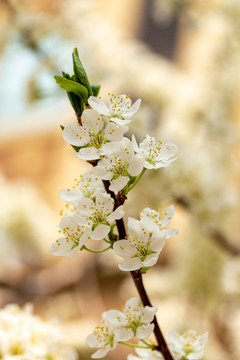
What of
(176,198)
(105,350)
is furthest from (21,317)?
(176,198)

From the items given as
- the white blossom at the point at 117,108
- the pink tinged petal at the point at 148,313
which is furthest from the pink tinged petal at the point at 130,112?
the pink tinged petal at the point at 148,313

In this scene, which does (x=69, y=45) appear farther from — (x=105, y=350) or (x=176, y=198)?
(x=105, y=350)

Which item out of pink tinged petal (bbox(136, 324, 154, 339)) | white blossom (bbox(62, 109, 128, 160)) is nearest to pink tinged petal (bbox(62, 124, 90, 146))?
white blossom (bbox(62, 109, 128, 160))

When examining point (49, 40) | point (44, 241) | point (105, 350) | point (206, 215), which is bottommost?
point (105, 350)

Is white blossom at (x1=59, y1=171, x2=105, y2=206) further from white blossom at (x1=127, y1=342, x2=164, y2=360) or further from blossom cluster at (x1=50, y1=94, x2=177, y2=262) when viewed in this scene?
white blossom at (x1=127, y1=342, x2=164, y2=360)

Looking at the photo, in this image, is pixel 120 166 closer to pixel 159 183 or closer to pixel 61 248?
pixel 61 248

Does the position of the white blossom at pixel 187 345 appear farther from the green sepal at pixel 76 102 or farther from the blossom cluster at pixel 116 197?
the green sepal at pixel 76 102

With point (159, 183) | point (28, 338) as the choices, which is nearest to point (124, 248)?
point (28, 338)
